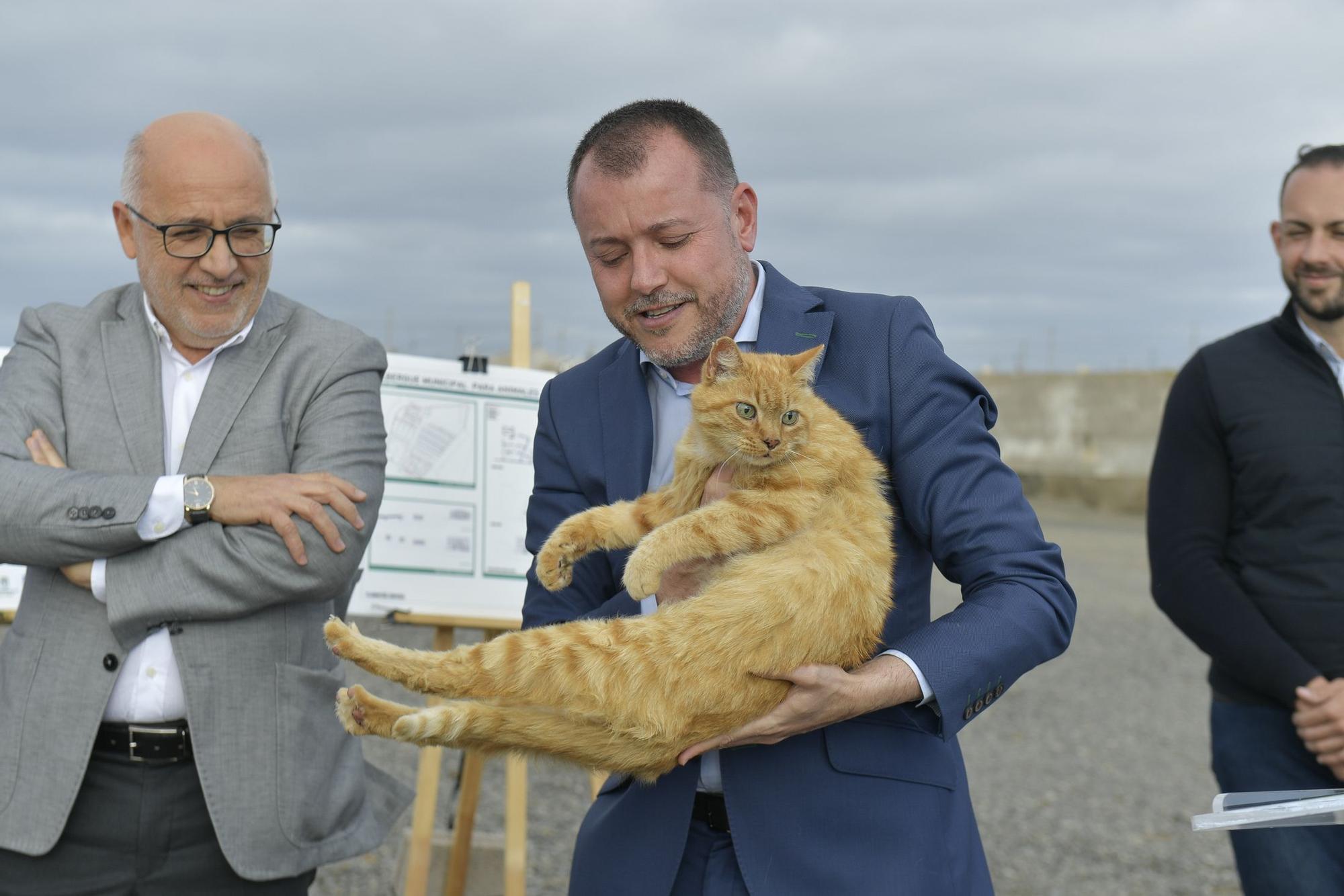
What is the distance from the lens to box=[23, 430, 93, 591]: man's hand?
3.07 meters

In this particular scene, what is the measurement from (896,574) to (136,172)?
2449 mm

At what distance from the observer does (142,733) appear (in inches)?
123

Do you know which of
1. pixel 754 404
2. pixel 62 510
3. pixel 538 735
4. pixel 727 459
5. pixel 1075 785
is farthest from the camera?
pixel 1075 785

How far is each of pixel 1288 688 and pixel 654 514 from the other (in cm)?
236

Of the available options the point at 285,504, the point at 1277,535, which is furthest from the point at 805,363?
the point at 1277,535

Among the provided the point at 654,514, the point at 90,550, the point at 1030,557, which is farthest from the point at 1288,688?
the point at 90,550

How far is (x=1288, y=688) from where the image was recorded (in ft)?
12.1

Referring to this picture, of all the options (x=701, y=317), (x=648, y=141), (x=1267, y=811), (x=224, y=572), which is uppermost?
(x=648, y=141)

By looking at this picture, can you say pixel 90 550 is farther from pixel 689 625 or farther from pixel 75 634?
pixel 689 625

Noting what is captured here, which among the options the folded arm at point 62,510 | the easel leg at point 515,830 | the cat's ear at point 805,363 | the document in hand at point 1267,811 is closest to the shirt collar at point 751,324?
the cat's ear at point 805,363

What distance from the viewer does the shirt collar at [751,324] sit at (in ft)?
9.57

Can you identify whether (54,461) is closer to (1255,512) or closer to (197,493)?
(197,493)

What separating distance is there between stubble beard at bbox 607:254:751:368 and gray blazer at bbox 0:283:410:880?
107cm

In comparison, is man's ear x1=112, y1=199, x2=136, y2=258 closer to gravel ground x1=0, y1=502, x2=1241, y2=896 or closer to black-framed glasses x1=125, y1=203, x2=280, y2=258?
black-framed glasses x1=125, y1=203, x2=280, y2=258
